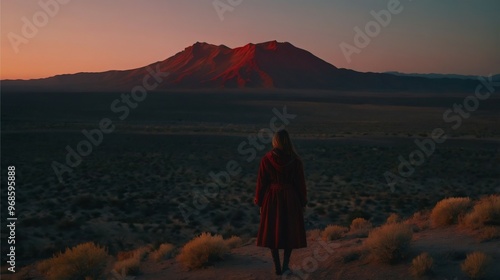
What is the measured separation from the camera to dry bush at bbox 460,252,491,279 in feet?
18.1

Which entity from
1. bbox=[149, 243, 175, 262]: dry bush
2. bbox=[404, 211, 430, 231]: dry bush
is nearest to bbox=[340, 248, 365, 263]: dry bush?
bbox=[404, 211, 430, 231]: dry bush

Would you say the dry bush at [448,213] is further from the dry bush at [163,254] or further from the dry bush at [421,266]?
the dry bush at [163,254]

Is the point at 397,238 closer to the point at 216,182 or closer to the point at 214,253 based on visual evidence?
the point at 214,253

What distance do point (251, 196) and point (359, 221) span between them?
734 cm

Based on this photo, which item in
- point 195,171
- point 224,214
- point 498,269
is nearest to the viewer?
point 498,269

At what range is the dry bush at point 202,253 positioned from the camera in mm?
7352

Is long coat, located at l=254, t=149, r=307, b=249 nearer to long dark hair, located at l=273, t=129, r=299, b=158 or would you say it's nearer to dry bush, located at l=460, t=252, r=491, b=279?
long dark hair, located at l=273, t=129, r=299, b=158

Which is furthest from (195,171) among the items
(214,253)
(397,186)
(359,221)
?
(214,253)

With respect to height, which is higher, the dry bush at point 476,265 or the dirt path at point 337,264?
the dry bush at point 476,265

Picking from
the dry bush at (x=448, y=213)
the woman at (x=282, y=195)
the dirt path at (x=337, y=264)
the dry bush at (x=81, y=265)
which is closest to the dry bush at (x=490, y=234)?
the dirt path at (x=337, y=264)

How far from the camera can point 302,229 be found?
602cm

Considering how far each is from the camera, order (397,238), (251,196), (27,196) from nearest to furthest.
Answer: (397,238)
(27,196)
(251,196)

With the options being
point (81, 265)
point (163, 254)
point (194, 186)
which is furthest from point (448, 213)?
point (194, 186)

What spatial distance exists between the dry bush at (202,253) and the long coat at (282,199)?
1.62 meters
